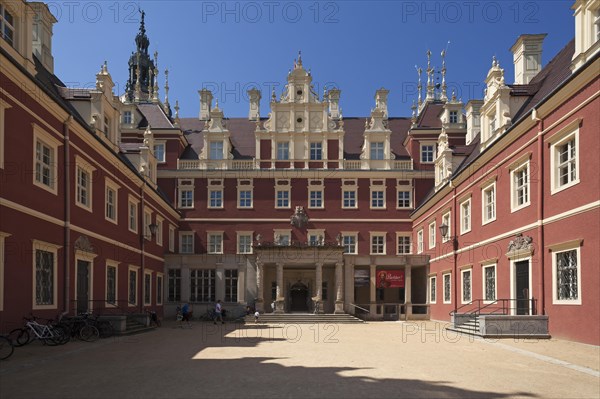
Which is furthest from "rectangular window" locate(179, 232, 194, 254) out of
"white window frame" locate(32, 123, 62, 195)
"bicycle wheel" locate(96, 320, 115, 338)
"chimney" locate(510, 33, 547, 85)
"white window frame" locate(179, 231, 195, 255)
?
"chimney" locate(510, 33, 547, 85)

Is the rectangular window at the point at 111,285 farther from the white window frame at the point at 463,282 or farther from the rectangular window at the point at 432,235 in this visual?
the rectangular window at the point at 432,235

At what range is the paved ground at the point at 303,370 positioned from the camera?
9.98 meters

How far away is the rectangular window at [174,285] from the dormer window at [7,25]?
22531 mm

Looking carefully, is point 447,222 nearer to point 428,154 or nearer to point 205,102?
point 428,154

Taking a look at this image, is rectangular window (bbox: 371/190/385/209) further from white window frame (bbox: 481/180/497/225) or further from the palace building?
white window frame (bbox: 481/180/497/225)

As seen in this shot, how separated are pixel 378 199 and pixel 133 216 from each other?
1864 centimetres

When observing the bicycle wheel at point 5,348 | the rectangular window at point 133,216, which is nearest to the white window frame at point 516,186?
the bicycle wheel at point 5,348

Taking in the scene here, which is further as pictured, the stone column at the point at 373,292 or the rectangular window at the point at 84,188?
the stone column at the point at 373,292

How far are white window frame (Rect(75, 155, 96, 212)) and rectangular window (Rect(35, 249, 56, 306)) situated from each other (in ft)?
10.5

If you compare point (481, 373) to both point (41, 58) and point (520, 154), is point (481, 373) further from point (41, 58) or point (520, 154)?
point (41, 58)

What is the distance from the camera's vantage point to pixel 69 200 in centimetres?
2092

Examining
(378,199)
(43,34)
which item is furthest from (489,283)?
(43,34)

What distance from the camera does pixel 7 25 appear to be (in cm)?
1822

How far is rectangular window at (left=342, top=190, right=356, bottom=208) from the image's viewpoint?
42531mm
